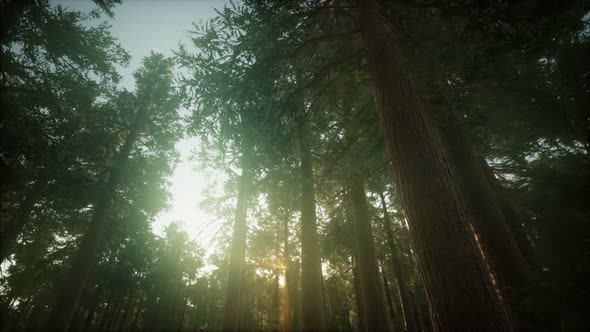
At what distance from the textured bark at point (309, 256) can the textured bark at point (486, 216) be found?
397 centimetres

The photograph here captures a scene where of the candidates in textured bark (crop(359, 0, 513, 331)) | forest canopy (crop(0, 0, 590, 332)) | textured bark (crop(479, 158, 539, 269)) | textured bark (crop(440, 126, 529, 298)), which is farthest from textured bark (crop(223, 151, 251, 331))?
textured bark (crop(479, 158, 539, 269))

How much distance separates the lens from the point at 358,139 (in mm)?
7641

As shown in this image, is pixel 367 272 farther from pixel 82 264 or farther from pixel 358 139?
pixel 82 264

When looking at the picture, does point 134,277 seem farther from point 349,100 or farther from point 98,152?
point 349,100

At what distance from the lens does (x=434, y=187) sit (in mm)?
3020

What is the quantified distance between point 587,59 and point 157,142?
15822 millimetres

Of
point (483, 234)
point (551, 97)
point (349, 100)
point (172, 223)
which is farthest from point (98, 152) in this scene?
point (172, 223)

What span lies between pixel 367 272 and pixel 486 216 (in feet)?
12.4

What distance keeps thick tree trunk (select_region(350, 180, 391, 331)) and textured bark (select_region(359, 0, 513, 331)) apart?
3.53 metres

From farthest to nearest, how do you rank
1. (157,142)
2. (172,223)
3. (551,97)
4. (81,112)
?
(172,223)
(157,142)
(81,112)
(551,97)

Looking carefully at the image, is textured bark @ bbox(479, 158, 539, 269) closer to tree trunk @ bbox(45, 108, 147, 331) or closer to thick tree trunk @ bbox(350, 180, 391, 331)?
thick tree trunk @ bbox(350, 180, 391, 331)

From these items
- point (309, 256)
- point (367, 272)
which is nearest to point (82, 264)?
point (309, 256)

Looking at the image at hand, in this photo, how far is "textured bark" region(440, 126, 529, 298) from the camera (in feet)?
15.0

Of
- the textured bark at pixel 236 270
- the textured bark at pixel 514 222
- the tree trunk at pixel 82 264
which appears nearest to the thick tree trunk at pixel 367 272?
the textured bark at pixel 514 222
